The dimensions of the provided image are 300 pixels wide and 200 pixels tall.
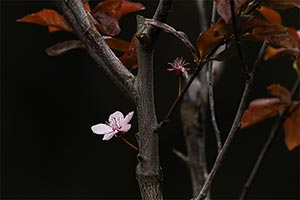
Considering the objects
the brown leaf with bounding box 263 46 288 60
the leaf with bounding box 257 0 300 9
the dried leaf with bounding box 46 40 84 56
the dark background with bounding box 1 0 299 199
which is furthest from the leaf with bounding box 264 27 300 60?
the dark background with bounding box 1 0 299 199

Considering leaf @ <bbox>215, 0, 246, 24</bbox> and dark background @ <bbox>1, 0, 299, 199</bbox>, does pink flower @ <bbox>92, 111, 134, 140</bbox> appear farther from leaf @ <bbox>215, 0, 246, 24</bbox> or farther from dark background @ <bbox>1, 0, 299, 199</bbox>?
dark background @ <bbox>1, 0, 299, 199</bbox>

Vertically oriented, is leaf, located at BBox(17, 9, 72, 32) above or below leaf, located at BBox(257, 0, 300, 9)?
below

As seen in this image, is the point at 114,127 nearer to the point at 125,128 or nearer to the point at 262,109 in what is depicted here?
the point at 125,128

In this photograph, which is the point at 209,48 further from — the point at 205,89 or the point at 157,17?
the point at 205,89

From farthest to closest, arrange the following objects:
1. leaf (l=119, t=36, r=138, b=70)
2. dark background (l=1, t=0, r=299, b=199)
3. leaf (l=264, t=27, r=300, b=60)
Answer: dark background (l=1, t=0, r=299, b=199) < leaf (l=264, t=27, r=300, b=60) < leaf (l=119, t=36, r=138, b=70)

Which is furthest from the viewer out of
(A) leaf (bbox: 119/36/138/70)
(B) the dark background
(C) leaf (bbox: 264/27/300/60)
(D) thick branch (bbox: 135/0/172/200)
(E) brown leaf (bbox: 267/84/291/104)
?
(B) the dark background

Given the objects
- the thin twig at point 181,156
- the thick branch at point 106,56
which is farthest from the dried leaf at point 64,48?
the thin twig at point 181,156
